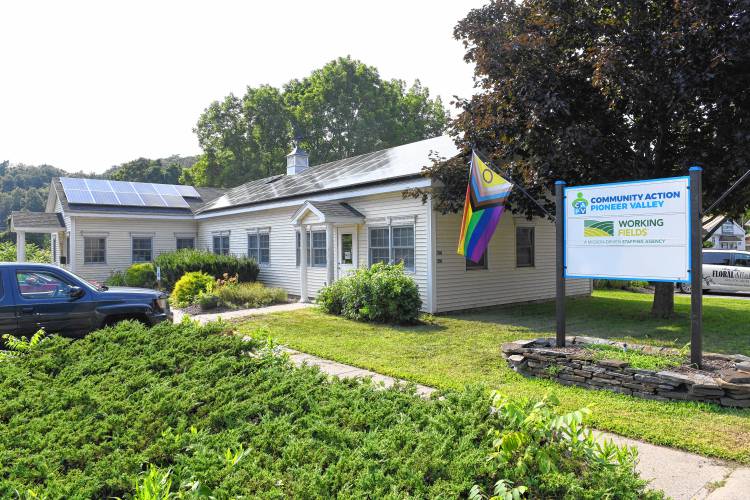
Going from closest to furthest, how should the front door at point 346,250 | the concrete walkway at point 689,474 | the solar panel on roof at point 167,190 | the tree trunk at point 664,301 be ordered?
1. the concrete walkway at point 689,474
2. the tree trunk at point 664,301
3. the front door at point 346,250
4. the solar panel on roof at point 167,190

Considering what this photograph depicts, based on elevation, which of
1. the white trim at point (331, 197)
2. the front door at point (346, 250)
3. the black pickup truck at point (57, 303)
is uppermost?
A: the white trim at point (331, 197)

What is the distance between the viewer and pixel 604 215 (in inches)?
299

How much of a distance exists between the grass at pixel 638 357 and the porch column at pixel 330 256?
9681mm

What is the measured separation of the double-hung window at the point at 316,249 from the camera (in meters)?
17.1

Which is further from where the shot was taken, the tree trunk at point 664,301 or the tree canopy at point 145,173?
the tree canopy at point 145,173

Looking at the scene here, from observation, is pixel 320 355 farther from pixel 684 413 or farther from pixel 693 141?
pixel 693 141

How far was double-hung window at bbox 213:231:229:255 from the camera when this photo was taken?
23.2m

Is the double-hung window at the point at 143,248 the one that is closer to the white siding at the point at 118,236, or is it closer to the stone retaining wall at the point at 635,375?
the white siding at the point at 118,236

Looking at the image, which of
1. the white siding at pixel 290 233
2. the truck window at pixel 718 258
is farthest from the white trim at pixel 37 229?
the truck window at pixel 718 258

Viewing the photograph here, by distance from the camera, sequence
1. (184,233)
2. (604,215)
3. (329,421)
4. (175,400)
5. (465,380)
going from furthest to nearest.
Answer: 1. (184,233)
2. (604,215)
3. (465,380)
4. (175,400)
5. (329,421)

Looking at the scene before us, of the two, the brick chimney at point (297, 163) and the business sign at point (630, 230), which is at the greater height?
the brick chimney at point (297, 163)

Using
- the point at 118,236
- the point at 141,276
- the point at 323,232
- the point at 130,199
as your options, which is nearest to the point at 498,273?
the point at 323,232

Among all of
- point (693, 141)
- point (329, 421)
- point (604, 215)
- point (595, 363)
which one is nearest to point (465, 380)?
point (595, 363)

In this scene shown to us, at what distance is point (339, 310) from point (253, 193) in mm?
11348
